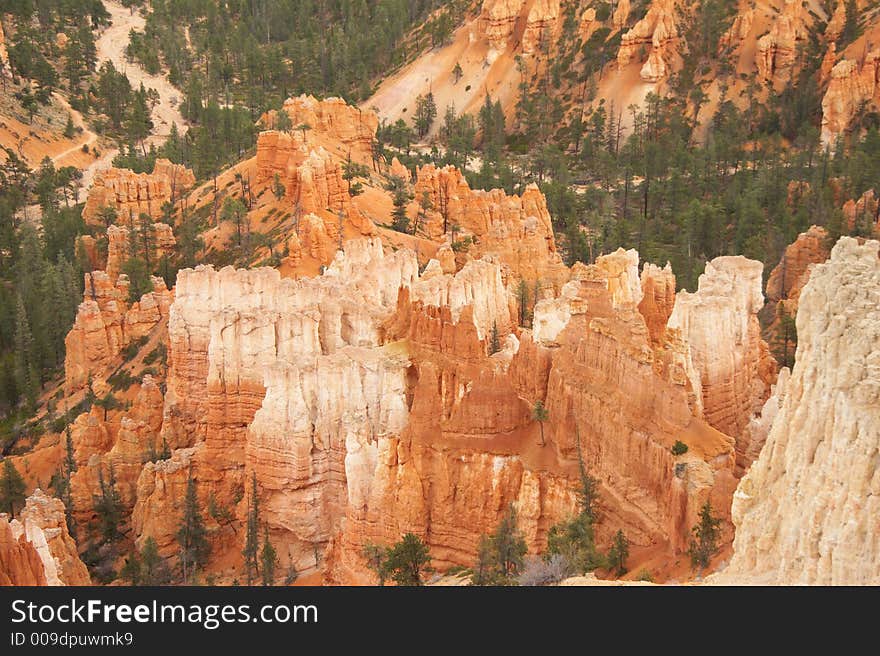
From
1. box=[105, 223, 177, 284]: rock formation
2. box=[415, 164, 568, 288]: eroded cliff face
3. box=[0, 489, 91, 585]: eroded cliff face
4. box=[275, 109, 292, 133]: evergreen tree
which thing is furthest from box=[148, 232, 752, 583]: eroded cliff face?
box=[275, 109, 292, 133]: evergreen tree

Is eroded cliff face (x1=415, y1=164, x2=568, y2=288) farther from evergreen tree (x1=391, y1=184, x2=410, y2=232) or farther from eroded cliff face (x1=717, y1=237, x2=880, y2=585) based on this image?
eroded cliff face (x1=717, y1=237, x2=880, y2=585)

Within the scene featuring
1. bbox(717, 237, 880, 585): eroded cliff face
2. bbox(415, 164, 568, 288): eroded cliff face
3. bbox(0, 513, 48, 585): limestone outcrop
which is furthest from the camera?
bbox(415, 164, 568, 288): eroded cliff face

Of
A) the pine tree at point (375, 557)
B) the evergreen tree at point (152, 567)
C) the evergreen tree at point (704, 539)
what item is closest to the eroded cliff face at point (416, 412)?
the pine tree at point (375, 557)

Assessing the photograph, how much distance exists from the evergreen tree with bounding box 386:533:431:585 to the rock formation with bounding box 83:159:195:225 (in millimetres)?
54286

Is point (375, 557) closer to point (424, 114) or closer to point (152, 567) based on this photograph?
point (152, 567)

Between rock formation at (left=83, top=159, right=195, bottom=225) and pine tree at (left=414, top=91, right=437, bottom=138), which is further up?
pine tree at (left=414, top=91, right=437, bottom=138)

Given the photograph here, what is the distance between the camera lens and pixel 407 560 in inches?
1272

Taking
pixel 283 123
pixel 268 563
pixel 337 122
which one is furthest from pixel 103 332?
pixel 337 122

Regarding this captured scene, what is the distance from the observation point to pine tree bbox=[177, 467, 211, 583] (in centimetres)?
4119

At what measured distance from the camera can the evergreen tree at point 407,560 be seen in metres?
32.1

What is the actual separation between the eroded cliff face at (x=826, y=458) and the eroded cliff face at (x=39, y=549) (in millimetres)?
20213

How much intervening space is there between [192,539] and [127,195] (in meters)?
47.1

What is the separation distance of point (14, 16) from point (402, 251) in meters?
99.3
